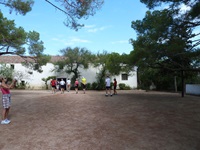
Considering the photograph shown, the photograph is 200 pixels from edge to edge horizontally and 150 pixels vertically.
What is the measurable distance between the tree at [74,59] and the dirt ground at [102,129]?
24802mm

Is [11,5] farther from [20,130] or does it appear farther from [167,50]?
[167,50]

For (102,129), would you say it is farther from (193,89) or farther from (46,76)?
(46,76)

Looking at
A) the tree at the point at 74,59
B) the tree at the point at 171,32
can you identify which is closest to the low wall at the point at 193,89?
the tree at the point at 171,32

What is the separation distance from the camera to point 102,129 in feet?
24.6

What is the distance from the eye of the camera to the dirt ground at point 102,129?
6148mm

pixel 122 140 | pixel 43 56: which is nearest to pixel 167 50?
pixel 122 140

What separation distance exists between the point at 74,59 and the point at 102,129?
28534mm

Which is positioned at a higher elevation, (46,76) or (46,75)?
(46,75)

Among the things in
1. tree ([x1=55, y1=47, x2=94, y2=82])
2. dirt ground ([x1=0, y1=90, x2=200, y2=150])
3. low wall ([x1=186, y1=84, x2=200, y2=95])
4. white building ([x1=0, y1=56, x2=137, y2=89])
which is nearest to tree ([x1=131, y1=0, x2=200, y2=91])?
dirt ground ([x1=0, y1=90, x2=200, y2=150])

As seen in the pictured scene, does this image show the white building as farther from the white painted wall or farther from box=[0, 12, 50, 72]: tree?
box=[0, 12, 50, 72]: tree

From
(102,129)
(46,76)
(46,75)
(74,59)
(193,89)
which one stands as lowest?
(102,129)

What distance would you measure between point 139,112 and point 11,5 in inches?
323

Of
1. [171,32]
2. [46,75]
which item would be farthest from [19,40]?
[46,75]

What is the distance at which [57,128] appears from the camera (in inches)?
301
